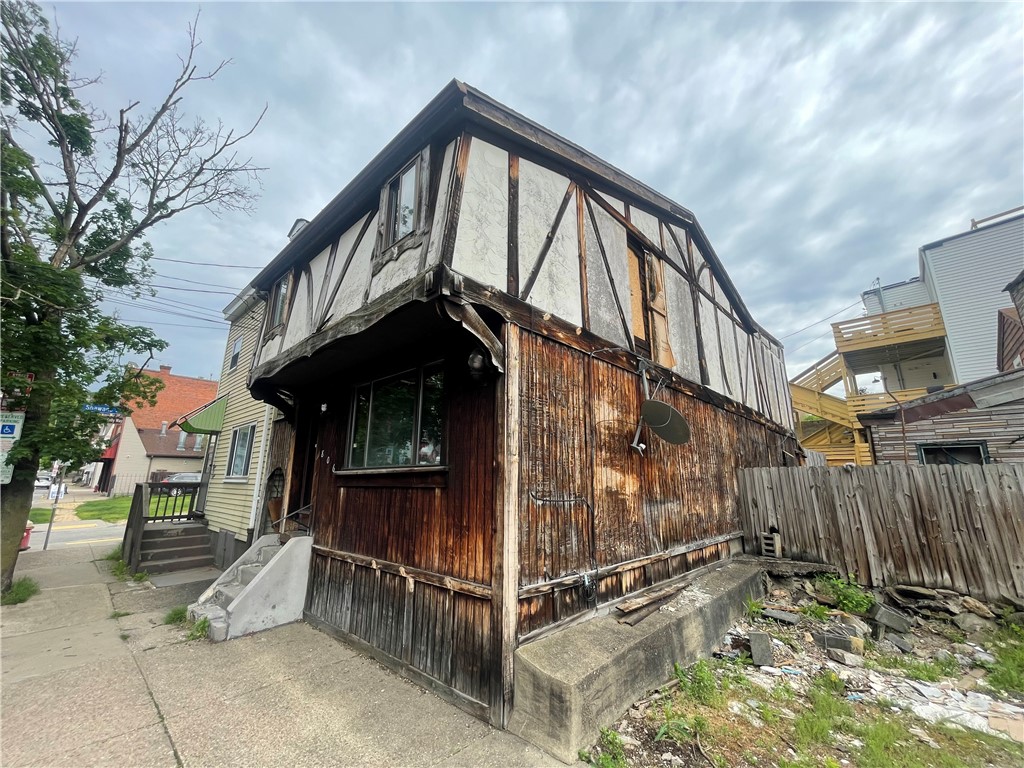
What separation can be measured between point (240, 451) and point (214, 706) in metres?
7.68

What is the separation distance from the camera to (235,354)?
1191 centimetres

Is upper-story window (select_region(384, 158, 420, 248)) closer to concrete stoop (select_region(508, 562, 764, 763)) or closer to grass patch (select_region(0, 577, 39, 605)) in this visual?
concrete stoop (select_region(508, 562, 764, 763))

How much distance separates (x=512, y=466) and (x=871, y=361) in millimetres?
20333

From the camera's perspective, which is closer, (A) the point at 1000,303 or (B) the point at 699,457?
(B) the point at 699,457

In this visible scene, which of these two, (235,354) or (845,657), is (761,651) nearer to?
(845,657)

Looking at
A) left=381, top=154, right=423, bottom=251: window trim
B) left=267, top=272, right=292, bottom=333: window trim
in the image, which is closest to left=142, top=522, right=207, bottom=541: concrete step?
left=267, top=272, right=292, bottom=333: window trim

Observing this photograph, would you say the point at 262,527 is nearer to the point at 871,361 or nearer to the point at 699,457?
the point at 699,457

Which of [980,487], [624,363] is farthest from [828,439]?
[624,363]

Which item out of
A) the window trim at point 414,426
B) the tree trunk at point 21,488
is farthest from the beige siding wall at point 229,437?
the window trim at point 414,426

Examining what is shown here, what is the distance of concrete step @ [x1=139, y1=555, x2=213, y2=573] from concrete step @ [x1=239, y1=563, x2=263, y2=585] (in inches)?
A: 168

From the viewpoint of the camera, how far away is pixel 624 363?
18.2ft

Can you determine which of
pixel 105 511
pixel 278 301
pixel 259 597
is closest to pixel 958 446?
pixel 259 597

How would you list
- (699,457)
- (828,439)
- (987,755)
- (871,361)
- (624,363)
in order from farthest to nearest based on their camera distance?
(828,439) → (871,361) → (699,457) → (624,363) → (987,755)

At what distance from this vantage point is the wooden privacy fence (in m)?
5.52
